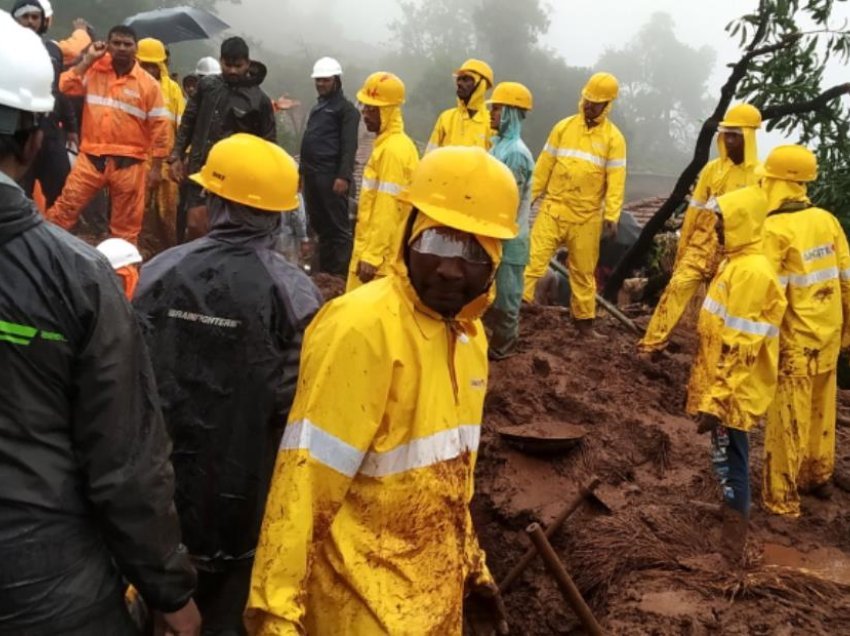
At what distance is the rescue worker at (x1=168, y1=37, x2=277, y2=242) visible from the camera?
238 inches

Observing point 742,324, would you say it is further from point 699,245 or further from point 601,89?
point 601,89

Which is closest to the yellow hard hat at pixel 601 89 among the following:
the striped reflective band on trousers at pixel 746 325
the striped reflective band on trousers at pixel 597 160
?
the striped reflective band on trousers at pixel 597 160

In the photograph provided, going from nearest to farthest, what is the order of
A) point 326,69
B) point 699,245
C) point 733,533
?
1. point 733,533
2. point 699,245
3. point 326,69

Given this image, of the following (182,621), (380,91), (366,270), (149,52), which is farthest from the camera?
(149,52)

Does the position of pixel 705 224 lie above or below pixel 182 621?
above

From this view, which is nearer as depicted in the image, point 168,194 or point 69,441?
point 69,441

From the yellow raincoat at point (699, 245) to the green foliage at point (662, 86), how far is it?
151 feet

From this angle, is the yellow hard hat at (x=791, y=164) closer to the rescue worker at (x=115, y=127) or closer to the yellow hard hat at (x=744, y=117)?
the yellow hard hat at (x=744, y=117)

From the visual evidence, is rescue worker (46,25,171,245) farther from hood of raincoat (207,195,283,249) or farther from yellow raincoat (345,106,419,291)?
hood of raincoat (207,195,283,249)

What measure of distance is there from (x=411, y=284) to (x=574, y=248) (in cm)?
542

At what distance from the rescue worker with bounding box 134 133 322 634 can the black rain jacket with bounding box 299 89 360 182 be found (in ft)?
15.8

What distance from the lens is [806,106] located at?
9180 mm

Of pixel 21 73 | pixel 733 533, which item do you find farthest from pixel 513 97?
pixel 21 73

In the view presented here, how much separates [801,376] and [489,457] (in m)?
1.96
